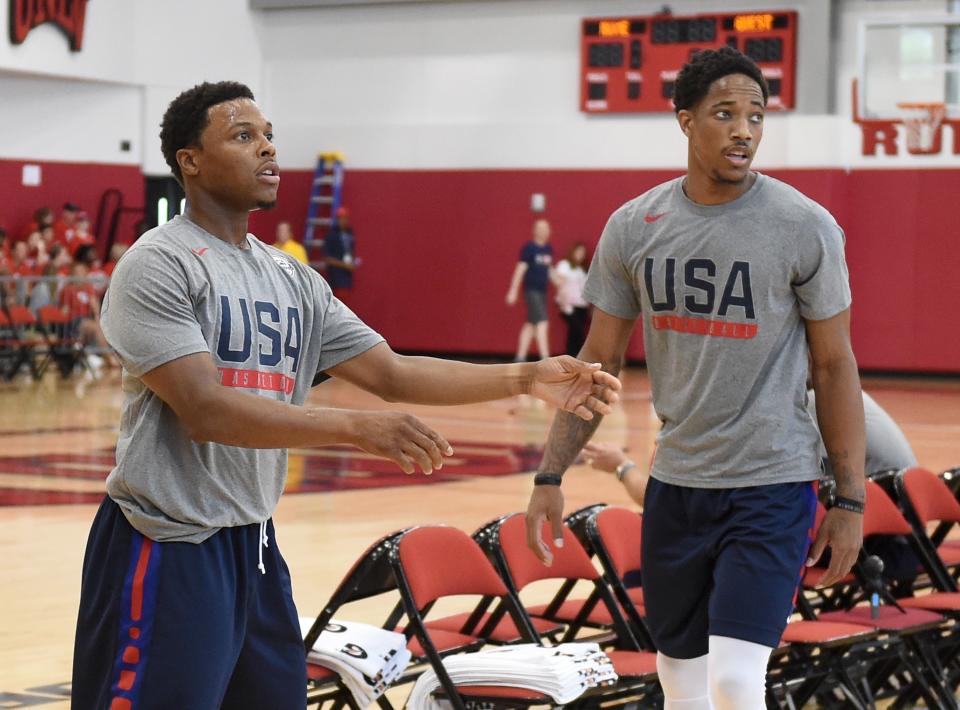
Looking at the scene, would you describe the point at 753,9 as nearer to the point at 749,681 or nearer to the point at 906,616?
the point at 906,616

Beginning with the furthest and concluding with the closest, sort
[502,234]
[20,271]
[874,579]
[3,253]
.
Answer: [502,234] → [3,253] → [20,271] → [874,579]

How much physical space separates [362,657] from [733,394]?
133cm

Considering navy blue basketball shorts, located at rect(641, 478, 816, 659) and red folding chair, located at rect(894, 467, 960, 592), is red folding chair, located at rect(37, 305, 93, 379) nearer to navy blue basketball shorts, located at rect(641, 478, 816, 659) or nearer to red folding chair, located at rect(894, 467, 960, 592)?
red folding chair, located at rect(894, 467, 960, 592)

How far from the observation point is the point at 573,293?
71.1ft

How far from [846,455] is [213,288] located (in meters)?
1.69

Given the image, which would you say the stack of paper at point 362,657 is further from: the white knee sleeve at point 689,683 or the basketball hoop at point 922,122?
the basketball hoop at point 922,122

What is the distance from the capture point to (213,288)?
338cm

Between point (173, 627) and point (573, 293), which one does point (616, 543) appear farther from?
point (573, 293)

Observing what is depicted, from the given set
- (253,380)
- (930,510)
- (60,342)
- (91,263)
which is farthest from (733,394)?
(91,263)

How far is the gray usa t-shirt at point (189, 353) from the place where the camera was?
3.29m

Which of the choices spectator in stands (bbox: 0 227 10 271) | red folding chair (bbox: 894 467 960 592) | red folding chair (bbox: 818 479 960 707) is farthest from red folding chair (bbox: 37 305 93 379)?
red folding chair (bbox: 818 479 960 707)

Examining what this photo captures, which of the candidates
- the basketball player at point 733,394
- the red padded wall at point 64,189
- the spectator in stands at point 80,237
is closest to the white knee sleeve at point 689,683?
the basketball player at point 733,394

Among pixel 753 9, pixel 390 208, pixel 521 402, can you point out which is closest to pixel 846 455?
pixel 521 402

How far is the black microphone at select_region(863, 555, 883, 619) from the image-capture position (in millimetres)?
5656
